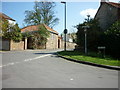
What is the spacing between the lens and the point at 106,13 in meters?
25.8

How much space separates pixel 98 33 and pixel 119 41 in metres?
4.97

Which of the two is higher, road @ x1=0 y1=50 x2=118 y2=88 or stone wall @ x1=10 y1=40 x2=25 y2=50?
stone wall @ x1=10 y1=40 x2=25 y2=50

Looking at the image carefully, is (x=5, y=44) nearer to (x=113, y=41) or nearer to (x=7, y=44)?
(x=7, y=44)

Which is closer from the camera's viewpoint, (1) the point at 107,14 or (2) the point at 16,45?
(1) the point at 107,14

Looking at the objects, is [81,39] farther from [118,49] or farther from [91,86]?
[91,86]

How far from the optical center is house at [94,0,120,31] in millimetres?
22719

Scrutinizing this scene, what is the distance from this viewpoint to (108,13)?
81.8ft

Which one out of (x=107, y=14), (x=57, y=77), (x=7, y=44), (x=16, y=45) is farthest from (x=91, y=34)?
(x=7, y=44)

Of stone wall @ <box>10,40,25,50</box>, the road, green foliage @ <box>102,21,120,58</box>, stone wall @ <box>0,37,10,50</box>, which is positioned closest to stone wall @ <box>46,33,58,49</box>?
stone wall @ <box>10,40,25,50</box>

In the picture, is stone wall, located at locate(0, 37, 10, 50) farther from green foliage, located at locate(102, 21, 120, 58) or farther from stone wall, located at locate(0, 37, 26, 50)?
green foliage, located at locate(102, 21, 120, 58)

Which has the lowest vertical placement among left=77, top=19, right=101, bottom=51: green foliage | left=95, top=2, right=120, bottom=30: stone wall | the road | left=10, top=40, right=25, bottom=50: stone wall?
the road

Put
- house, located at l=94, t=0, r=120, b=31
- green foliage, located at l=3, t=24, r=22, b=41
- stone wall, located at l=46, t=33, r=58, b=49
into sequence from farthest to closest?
1. stone wall, located at l=46, t=33, r=58, b=49
2. green foliage, located at l=3, t=24, r=22, b=41
3. house, located at l=94, t=0, r=120, b=31

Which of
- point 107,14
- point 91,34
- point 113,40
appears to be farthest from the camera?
point 107,14

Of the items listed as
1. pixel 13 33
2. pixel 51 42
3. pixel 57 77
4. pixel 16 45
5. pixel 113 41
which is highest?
pixel 13 33
